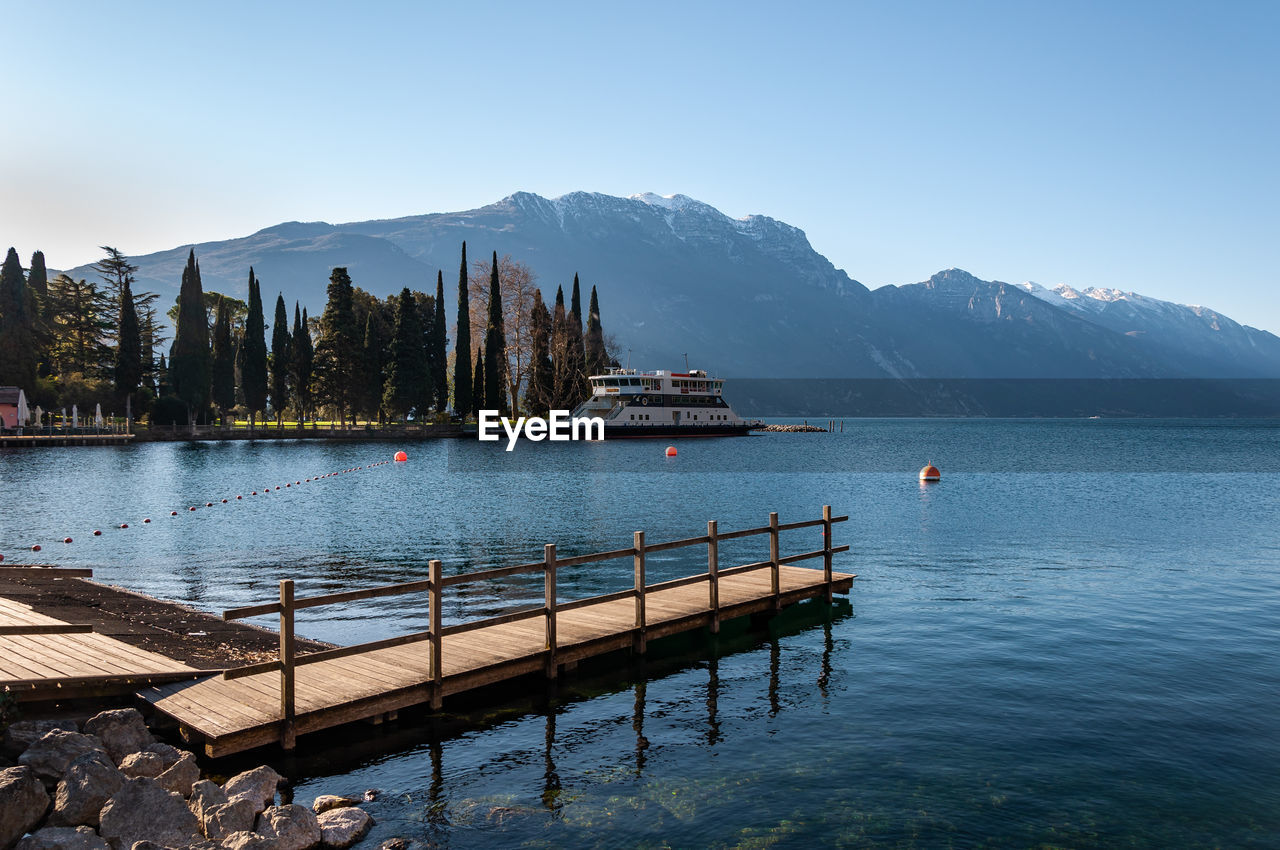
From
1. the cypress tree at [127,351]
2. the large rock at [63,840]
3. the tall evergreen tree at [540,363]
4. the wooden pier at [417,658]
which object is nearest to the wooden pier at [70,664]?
the wooden pier at [417,658]

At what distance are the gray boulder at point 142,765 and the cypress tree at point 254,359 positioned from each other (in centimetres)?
10386

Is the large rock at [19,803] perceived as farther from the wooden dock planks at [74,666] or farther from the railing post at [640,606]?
the railing post at [640,606]

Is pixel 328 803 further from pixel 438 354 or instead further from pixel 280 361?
pixel 438 354

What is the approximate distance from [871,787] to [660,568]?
51.5 ft

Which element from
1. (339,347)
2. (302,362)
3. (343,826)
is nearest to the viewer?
(343,826)

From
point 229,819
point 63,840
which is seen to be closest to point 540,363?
point 229,819

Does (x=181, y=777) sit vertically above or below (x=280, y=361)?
below

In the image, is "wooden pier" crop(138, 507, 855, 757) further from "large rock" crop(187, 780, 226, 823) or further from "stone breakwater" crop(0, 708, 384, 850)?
"large rock" crop(187, 780, 226, 823)

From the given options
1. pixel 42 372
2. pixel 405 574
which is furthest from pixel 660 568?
pixel 42 372

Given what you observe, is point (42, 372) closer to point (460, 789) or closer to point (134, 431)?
point (134, 431)

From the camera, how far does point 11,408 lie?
89.0 m

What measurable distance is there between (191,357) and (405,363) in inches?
970

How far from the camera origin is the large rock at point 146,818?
29.1 ft

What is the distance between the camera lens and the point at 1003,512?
44.5m
